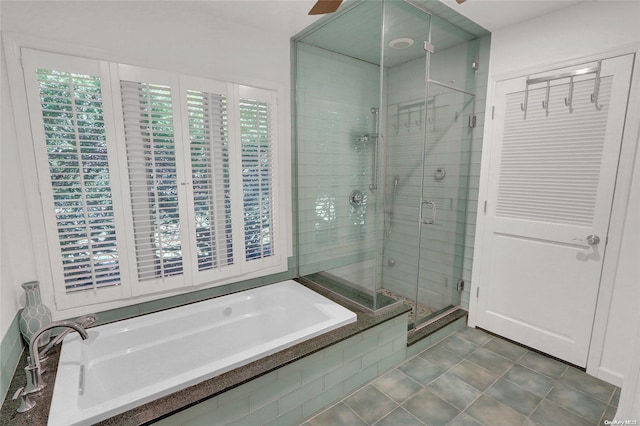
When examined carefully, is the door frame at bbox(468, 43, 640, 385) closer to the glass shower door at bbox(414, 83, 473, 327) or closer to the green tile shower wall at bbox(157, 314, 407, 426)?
the glass shower door at bbox(414, 83, 473, 327)

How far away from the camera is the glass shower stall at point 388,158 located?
233 centimetres

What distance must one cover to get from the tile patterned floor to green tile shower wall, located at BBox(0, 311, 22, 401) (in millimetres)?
1473

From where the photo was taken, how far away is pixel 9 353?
56.4 inches

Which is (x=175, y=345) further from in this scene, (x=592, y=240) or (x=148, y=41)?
(x=592, y=240)

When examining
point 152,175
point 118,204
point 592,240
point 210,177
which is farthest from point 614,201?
point 118,204

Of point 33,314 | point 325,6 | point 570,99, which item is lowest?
point 33,314

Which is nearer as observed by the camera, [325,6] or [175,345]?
[325,6]

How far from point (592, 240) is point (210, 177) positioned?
2725 millimetres

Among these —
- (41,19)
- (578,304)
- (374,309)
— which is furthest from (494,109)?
(41,19)

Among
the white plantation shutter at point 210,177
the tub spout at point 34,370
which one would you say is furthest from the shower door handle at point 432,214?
the tub spout at point 34,370

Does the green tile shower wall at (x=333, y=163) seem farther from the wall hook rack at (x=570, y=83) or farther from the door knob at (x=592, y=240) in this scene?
the door knob at (x=592, y=240)

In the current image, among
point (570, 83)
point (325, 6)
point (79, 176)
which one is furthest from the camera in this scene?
point (570, 83)

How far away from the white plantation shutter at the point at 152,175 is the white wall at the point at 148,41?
0.78ft

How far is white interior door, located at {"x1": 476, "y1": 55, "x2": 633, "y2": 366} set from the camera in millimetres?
1984
